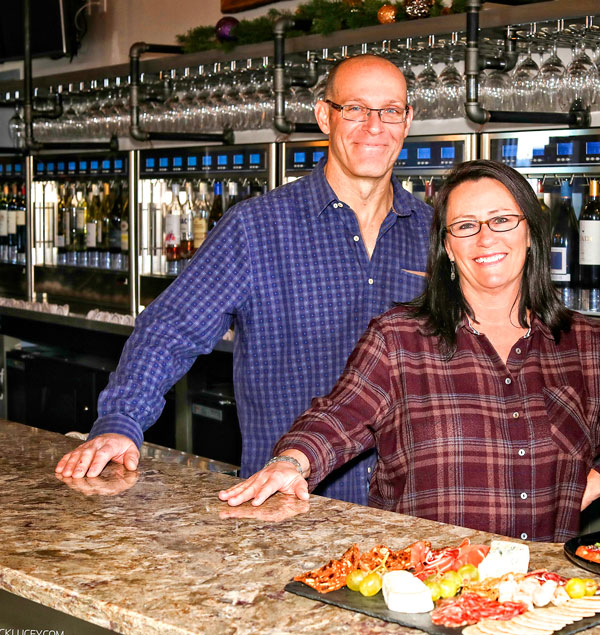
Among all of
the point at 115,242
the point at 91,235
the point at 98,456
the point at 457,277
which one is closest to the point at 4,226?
the point at 91,235

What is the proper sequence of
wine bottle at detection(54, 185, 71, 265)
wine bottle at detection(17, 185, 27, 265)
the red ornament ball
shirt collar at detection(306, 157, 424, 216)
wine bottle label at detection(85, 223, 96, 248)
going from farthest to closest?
wine bottle at detection(17, 185, 27, 265) < wine bottle at detection(54, 185, 71, 265) < wine bottle label at detection(85, 223, 96, 248) < the red ornament ball < shirt collar at detection(306, 157, 424, 216)

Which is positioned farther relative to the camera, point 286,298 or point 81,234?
point 81,234

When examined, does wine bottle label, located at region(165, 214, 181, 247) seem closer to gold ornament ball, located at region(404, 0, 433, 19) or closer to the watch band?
gold ornament ball, located at region(404, 0, 433, 19)

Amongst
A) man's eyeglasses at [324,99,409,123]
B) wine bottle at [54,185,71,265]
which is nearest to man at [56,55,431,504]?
man's eyeglasses at [324,99,409,123]

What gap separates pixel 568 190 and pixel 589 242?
30cm

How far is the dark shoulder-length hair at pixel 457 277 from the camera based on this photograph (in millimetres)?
2262

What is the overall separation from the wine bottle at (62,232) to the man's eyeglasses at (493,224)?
5327 millimetres

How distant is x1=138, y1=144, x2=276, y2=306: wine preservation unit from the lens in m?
5.93

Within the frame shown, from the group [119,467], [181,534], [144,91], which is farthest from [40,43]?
[181,534]

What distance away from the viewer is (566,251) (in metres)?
4.65

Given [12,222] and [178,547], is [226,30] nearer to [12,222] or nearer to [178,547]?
[12,222]

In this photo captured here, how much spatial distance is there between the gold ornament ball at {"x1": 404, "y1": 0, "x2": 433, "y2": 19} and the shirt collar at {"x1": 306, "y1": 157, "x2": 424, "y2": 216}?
243 cm

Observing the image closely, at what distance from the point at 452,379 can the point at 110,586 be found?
0.97 metres

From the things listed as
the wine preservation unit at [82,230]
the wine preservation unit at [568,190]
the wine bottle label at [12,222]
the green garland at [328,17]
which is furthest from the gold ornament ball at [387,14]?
the wine bottle label at [12,222]
